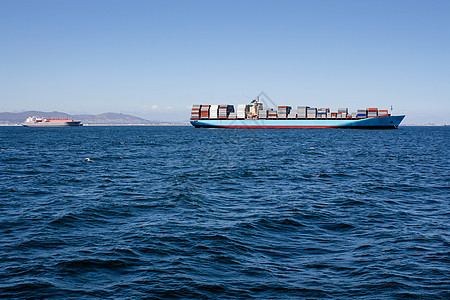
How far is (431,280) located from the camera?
930cm

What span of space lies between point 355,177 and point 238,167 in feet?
34.5

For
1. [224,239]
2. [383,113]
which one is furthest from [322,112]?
[224,239]

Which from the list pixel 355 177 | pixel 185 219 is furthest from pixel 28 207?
pixel 355 177

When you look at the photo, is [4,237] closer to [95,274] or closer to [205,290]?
[95,274]

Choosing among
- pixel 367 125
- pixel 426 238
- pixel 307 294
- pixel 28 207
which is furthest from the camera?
pixel 367 125

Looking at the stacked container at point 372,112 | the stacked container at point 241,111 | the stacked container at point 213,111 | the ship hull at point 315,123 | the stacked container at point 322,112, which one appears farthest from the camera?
the stacked container at point 213,111

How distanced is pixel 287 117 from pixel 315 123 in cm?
1232

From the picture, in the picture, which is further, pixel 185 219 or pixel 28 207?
pixel 28 207

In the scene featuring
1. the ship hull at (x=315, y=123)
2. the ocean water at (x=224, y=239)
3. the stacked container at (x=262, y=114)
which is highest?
the stacked container at (x=262, y=114)

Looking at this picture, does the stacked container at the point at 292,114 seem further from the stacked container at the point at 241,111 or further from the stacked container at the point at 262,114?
the stacked container at the point at 241,111

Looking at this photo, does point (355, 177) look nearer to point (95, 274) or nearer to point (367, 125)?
point (95, 274)

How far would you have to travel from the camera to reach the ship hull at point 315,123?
146 metres

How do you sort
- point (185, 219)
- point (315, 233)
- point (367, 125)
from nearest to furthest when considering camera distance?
point (315, 233) < point (185, 219) < point (367, 125)

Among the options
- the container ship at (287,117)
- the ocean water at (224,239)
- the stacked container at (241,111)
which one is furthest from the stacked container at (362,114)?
the ocean water at (224,239)
